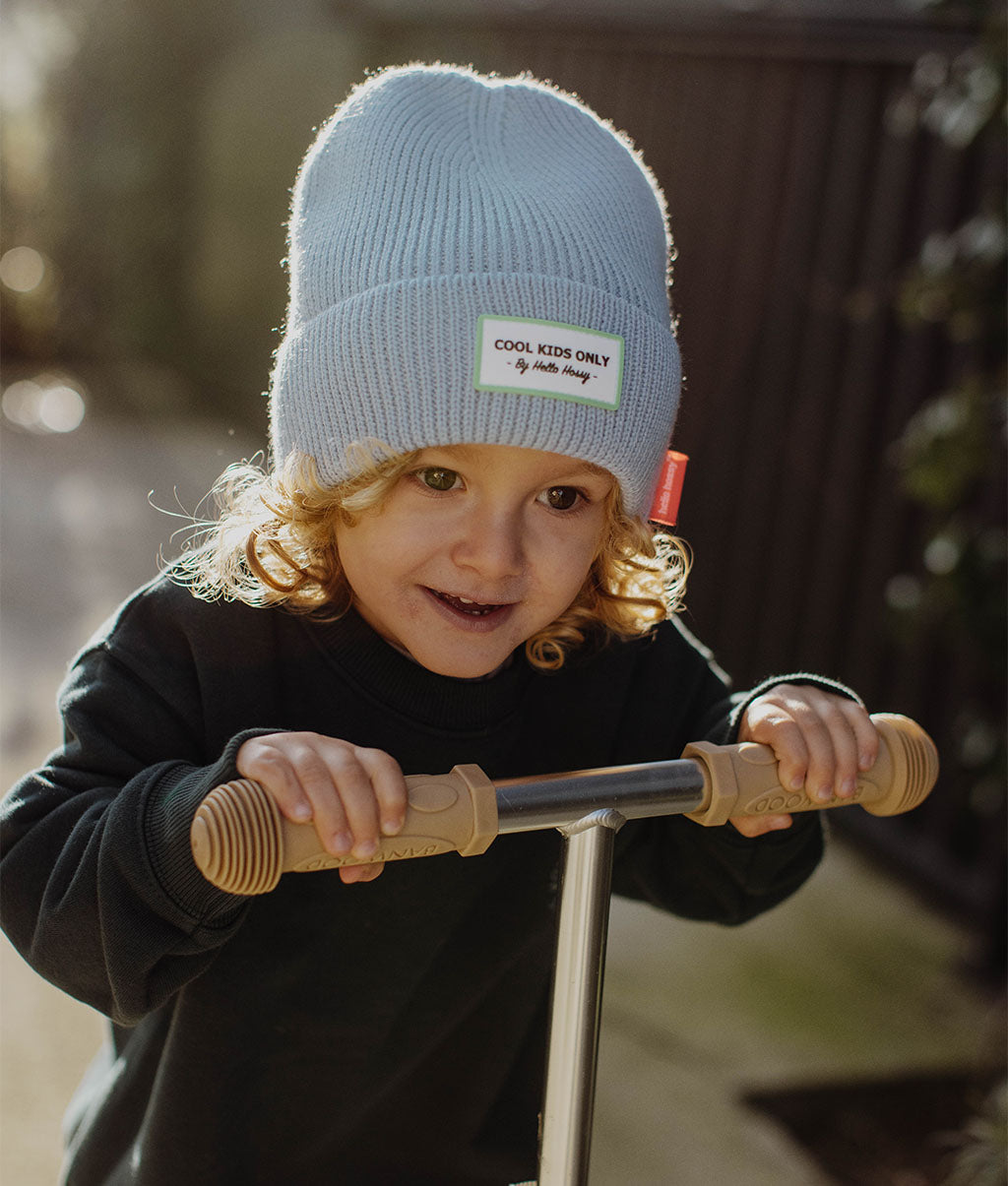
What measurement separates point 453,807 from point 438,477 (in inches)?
17.4

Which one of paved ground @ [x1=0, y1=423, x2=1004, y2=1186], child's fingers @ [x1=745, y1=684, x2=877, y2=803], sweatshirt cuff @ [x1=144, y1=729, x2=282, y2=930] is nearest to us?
sweatshirt cuff @ [x1=144, y1=729, x2=282, y2=930]

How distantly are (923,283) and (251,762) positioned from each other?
2.05 m

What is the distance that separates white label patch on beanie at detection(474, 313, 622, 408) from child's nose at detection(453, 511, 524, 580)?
132mm

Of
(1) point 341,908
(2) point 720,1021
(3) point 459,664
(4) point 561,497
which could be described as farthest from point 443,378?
(2) point 720,1021

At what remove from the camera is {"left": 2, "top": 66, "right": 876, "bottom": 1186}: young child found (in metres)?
1.31

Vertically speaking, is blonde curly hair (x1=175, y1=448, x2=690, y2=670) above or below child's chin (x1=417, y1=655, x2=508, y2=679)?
above

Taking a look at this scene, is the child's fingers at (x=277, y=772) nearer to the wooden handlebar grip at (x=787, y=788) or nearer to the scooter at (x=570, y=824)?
the scooter at (x=570, y=824)

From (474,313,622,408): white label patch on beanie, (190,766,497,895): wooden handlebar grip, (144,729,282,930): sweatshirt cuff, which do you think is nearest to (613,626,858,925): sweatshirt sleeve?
(474,313,622,408): white label patch on beanie

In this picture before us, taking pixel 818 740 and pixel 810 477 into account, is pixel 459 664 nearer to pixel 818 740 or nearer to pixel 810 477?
pixel 818 740

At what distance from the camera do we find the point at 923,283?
262 cm

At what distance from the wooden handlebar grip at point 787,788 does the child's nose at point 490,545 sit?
0.87 ft

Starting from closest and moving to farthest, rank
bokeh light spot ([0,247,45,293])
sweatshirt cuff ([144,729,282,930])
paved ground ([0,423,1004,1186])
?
sweatshirt cuff ([144,729,282,930])
paved ground ([0,423,1004,1186])
bokeh light spot ([0,247,45,293])

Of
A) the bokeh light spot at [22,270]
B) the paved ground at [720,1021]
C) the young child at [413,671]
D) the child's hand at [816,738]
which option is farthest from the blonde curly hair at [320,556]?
the bokeh light spot at [22,270]

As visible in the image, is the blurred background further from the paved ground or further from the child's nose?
the child's nose
